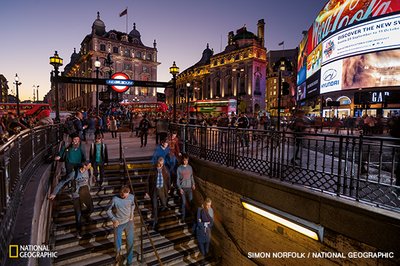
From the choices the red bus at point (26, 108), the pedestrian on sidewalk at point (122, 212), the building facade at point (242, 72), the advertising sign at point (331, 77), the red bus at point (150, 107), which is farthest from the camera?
the building facade at point (242, 72)

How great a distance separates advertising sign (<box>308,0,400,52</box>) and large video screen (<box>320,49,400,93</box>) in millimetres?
3384

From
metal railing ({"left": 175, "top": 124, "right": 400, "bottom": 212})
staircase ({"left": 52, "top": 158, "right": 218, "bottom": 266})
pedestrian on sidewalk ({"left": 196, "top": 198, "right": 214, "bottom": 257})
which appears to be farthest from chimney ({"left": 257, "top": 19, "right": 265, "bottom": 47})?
pedestrian on sidewalk ({"left": 196, "top": 198, "right": 214, "bottom": 257})

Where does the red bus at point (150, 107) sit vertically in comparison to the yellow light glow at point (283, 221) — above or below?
above

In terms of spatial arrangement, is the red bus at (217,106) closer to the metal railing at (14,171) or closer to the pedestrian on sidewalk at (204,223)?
the pedestrian on sidewalk at (204,223)

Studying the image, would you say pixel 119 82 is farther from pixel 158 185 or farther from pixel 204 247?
pixel 204 247

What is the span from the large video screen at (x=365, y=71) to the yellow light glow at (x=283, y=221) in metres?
21.7

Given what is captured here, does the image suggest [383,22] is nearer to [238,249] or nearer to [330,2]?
[330,2]

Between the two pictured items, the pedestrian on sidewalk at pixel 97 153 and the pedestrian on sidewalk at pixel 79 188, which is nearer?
the pedestrian on sidewalk at pixel 79 188

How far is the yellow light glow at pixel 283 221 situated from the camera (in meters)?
4.95

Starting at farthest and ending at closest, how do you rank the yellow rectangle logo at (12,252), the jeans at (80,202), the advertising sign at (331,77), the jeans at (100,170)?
1. the advertising sign at (331,77)
2. the jeans at (100,170)
3. the jeans at (80,202)
4. the yellow rectangle logo at (12,252)

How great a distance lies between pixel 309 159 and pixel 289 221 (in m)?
3.15

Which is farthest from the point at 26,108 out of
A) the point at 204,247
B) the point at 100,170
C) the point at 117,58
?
the point at 117,58

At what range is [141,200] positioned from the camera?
8.77 metres

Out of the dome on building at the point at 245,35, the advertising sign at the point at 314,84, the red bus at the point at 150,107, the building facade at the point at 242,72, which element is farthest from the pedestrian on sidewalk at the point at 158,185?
the dome on building at the point at 245,35
